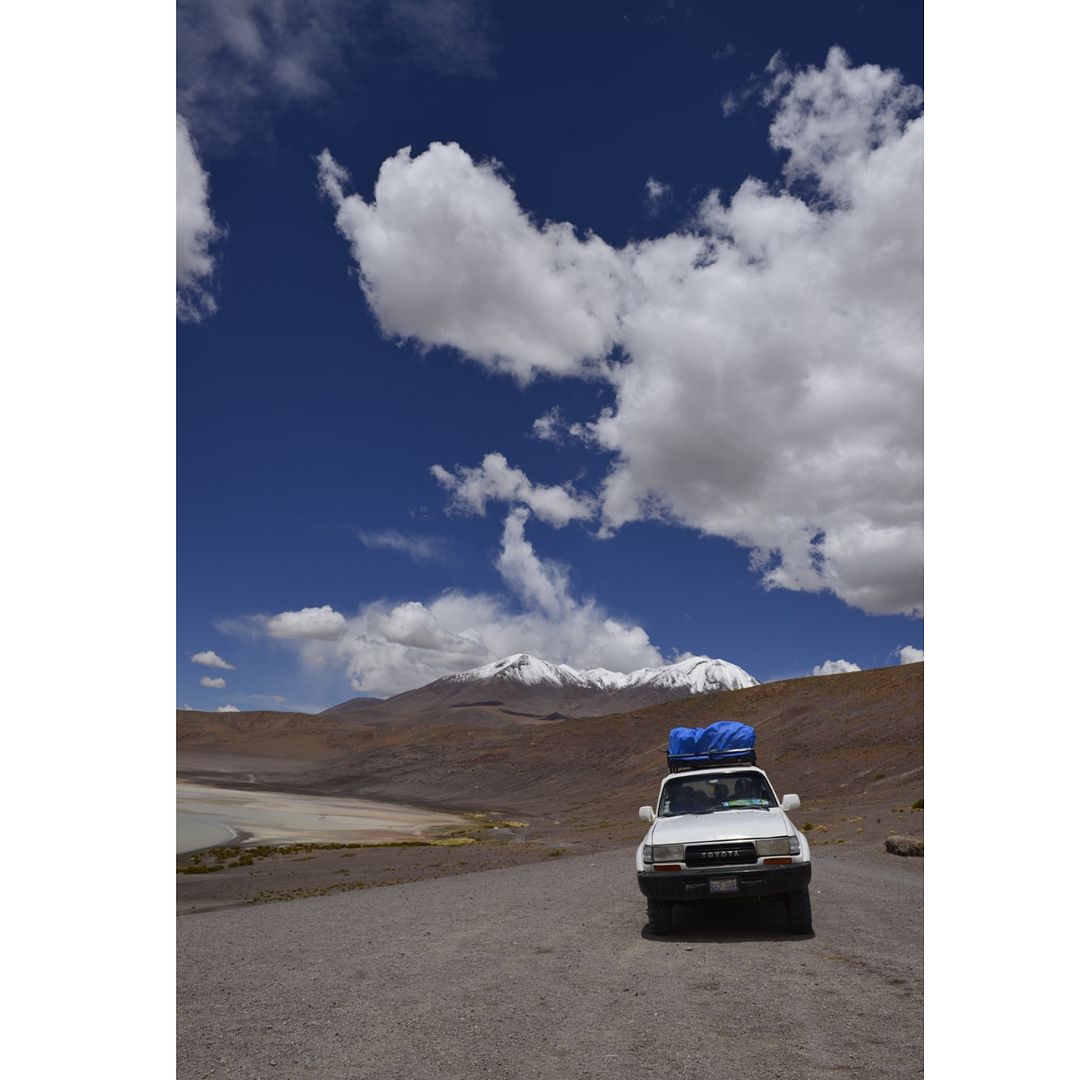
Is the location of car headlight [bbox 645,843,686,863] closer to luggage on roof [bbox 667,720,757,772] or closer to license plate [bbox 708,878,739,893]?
license plate [bbox 708,878,739,893]

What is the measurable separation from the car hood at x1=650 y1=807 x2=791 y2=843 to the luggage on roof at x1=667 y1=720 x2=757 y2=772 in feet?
5.45

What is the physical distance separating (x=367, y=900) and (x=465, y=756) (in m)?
83.9

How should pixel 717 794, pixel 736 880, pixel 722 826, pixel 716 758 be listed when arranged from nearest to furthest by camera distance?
1. pixel 736 880
2. pixel 722 826
3. pixel 717 794
4. pixel 716 758

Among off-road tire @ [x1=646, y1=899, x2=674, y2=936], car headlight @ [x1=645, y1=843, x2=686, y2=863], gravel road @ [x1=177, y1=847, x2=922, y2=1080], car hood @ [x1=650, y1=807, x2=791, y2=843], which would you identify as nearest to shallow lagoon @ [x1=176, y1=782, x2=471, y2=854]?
gravel road @ [x1=177, y1=847, x2=922, y2=1080]

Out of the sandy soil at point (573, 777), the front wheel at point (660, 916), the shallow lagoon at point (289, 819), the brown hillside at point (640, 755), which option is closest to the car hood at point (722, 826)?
the front wheel at point (660, 916)

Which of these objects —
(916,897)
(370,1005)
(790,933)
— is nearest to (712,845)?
(790,933)

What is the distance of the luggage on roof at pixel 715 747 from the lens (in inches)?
464

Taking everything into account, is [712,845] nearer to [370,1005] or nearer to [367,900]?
[370,1005]

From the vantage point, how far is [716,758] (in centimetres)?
1189

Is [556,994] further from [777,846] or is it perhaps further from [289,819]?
[289,819]

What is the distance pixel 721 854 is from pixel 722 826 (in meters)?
0.42

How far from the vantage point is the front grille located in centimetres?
894

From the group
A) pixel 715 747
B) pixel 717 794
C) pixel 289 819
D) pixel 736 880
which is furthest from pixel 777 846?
pixel 289 819
